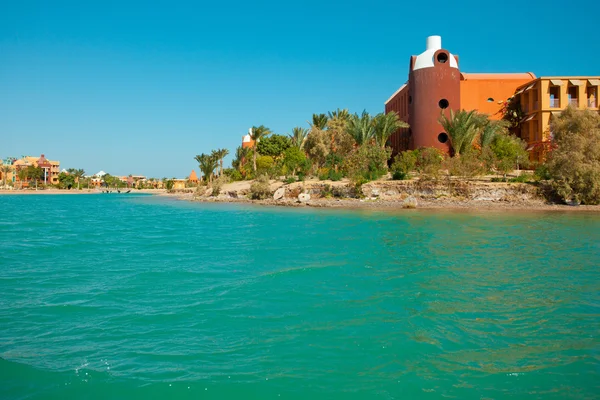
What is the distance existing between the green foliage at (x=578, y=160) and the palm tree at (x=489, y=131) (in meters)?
6.13

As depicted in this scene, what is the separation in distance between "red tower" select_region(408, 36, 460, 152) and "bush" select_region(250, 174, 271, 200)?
16.0 m

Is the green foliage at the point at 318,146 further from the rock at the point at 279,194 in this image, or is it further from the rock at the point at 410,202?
the rock at the point at 410,202

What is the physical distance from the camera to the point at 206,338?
6.03 m

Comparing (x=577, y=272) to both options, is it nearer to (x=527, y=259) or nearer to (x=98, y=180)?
(x=527, y=259)

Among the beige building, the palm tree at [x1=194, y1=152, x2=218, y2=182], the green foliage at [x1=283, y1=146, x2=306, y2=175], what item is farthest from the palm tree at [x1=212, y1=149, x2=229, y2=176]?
the beige building

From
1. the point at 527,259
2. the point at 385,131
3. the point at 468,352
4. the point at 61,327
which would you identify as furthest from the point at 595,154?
the point at 61,327

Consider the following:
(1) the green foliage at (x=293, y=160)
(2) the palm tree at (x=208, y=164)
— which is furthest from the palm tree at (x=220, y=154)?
(1) the green foliage at (x=293, y=160)

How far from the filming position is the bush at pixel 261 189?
150 ft

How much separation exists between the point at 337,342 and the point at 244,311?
1.98 meters

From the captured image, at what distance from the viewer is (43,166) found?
4358 inches

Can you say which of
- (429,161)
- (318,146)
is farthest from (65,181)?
(429,161)

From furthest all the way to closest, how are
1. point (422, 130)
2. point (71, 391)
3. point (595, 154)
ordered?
point (422, 130) < point (595, 154) < point (71, 391)

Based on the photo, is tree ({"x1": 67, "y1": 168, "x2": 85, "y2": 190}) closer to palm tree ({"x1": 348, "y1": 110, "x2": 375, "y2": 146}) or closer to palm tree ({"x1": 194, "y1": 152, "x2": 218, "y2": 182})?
palm tree ({"x1": 194, "y1": 152, "x2": 218, "y2": 182})

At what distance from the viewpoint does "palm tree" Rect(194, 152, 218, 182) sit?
6938 centimetres
